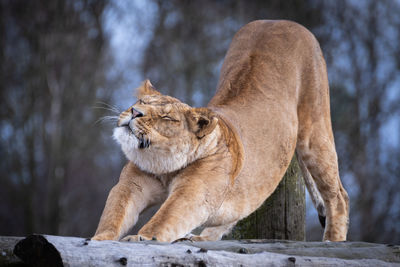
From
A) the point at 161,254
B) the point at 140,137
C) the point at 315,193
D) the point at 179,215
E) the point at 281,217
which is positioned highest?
the point at 140,137

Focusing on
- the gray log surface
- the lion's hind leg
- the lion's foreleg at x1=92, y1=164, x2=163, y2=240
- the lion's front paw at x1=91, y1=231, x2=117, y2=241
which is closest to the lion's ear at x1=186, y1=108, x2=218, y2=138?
the lion's foreleg at x1=92, y1=164, x2=163, y2=240

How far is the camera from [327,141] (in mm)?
4391

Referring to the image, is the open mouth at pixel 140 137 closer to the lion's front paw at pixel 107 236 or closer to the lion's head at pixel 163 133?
the lion's head at pixel 163 133

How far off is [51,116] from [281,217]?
8461mm

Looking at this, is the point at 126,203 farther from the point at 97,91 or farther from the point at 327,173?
the point at 97,91

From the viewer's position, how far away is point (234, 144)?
365 centimetres

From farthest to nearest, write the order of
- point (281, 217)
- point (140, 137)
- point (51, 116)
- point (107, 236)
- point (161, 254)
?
point (51, 116), point (281, 217), point (140, 137), point (107, 236), point (161, 254)

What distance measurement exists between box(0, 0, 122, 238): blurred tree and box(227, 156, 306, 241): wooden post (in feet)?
23.5

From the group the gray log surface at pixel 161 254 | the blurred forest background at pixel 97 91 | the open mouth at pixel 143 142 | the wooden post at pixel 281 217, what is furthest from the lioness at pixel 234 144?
the blurred forest background at pixel 97 91

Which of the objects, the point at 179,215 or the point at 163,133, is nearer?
the point at 179,215

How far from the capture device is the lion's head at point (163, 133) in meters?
3.12

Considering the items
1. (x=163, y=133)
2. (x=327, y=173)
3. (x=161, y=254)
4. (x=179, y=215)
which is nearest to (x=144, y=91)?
(x=163, y=133)

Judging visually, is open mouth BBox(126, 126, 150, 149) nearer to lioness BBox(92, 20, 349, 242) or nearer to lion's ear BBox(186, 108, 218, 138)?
lioness BBox(92, 20, 349, 242)

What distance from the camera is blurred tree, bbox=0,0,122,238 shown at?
11.7 m
